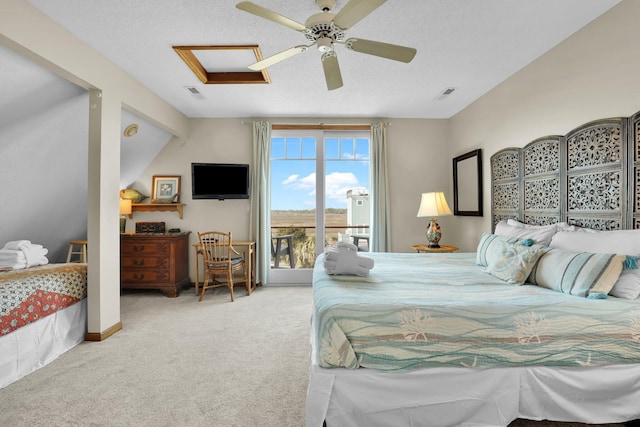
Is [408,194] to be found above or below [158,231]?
above

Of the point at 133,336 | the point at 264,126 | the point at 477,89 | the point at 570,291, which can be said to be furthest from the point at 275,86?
the point at 570,291

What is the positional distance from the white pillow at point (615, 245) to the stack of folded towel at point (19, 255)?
15.0 ft

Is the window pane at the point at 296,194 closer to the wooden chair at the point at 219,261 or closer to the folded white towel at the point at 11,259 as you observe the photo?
the wooden chair at the point at 219,261

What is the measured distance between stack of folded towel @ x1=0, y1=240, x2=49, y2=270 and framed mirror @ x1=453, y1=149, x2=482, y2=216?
16.0 feet

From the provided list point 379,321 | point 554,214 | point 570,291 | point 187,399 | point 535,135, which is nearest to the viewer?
point 379,321

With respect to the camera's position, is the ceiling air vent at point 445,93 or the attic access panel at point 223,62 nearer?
the attic access panel at point 223,62

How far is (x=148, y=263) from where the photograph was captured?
4520 millimetres

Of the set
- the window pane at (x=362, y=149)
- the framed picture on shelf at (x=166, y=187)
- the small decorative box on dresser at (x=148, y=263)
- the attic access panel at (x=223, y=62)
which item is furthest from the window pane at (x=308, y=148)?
the small decorative box on dresser at (x=148, y=263)

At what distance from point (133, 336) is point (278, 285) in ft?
7.43

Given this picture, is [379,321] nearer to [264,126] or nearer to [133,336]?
[133,336]

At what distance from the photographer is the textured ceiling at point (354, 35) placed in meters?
2.29

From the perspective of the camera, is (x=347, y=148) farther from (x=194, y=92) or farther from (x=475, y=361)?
(x=475, y=361)

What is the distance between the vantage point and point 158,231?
4.87 metres

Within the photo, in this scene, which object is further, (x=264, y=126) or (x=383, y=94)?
(x=264, y=126)
